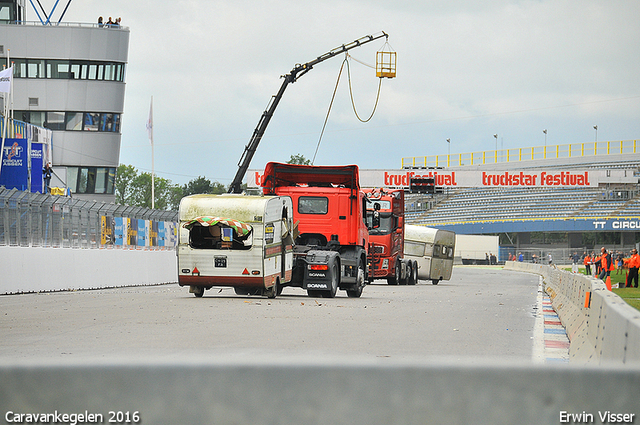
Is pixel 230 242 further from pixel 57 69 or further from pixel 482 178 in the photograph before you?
pixel 482 178

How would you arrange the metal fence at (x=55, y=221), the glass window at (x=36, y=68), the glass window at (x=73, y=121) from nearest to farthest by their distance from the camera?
1. the metal fence at (x=55, y=221)
2. the glass window at (x=36, y=68)
3. the glass window at (x=73, y=121)

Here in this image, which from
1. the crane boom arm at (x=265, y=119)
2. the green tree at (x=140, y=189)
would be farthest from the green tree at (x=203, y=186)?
the crane boom arm at (x=265, y=119)

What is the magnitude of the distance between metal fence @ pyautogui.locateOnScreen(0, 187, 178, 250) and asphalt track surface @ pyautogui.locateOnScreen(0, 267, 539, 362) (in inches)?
128

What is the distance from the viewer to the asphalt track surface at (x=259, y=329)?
30.1ft

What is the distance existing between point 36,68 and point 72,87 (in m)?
2.71

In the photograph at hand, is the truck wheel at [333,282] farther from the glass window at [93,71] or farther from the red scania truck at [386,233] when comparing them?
the glass window at [93,71]

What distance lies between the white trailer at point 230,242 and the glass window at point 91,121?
43448 millimetres

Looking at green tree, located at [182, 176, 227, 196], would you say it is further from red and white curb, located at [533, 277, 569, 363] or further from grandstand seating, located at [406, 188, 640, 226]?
red and white curb, located at [533, 277, 569, 363]

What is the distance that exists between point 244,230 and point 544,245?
7200 cm

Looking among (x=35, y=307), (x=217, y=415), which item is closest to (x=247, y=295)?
(x=35, y=307)

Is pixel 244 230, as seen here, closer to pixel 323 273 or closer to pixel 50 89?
pixel 323 273

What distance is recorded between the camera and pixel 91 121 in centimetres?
6078

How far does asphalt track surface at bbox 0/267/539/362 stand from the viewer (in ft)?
30.1

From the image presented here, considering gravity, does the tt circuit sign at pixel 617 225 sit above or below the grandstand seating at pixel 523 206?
below
